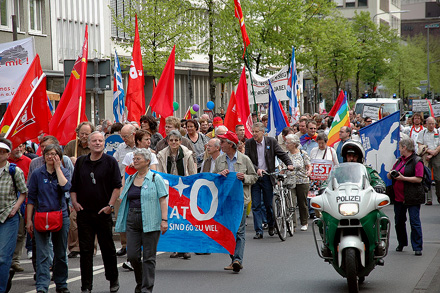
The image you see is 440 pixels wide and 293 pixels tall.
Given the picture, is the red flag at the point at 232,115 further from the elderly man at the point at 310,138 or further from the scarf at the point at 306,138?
the elderly man at the point at 310,138

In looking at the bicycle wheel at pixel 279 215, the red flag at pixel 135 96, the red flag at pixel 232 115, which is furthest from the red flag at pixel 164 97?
the bicycle wheel at pixel 279 215

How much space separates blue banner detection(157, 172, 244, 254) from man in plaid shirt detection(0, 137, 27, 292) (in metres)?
2.45

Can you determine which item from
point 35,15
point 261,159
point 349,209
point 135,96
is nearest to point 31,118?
point 261,159

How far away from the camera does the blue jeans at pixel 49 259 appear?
8.59m

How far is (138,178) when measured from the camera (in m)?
8.75

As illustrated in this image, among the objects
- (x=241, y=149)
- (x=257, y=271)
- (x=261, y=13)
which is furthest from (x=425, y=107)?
(x=257, y=271)

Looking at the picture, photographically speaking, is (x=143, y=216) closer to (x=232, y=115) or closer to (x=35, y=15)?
(x=232, y=115)

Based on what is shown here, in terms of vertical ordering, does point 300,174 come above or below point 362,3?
below

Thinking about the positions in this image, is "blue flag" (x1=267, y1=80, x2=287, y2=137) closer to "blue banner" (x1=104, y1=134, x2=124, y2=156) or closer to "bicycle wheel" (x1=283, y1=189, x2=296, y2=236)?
"bicycle wheel" (x1=283, y1=189, x2=296, y2=236)

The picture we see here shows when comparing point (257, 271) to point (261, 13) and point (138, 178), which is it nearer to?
point (138, 178)

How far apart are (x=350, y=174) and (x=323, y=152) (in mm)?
6339

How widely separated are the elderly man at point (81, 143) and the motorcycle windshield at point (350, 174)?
4.08 metres

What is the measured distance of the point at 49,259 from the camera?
8.76 metres

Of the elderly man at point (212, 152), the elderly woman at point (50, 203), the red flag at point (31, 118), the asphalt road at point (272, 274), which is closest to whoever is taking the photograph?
the elderly woman at point (50, 203)
